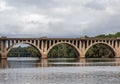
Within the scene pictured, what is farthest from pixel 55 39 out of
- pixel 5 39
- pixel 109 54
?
pixel 109 54

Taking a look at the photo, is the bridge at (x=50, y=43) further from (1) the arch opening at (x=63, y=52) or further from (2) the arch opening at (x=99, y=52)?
(1) the arch opening at (x=63, y=52)

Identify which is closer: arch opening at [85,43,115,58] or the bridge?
the bridge

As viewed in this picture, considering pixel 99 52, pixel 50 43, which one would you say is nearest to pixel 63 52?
pixel 99 52

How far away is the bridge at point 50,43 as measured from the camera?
13738 cm

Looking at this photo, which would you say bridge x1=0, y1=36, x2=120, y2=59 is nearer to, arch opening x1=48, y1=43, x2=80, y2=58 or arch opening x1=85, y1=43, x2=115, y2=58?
arch opening x1=85, y1=43, x2=115, y2=58

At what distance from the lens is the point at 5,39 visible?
137m

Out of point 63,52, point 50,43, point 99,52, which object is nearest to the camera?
point 50,43

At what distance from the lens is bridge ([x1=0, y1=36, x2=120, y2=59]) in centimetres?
13738

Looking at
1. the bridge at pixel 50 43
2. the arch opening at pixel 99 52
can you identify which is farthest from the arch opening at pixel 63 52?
the bridge at pixel 50 43

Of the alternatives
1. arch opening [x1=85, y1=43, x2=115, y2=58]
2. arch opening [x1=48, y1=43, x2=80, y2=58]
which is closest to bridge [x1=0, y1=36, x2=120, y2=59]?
arch opening [x1=85, y1=43, x2=115, y2=58]

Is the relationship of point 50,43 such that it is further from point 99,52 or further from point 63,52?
point 63,52

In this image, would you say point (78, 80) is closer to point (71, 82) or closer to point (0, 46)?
point (71, 82)

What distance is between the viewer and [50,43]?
144m

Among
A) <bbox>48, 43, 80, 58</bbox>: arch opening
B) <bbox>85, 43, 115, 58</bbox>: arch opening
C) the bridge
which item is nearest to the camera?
the bridge
